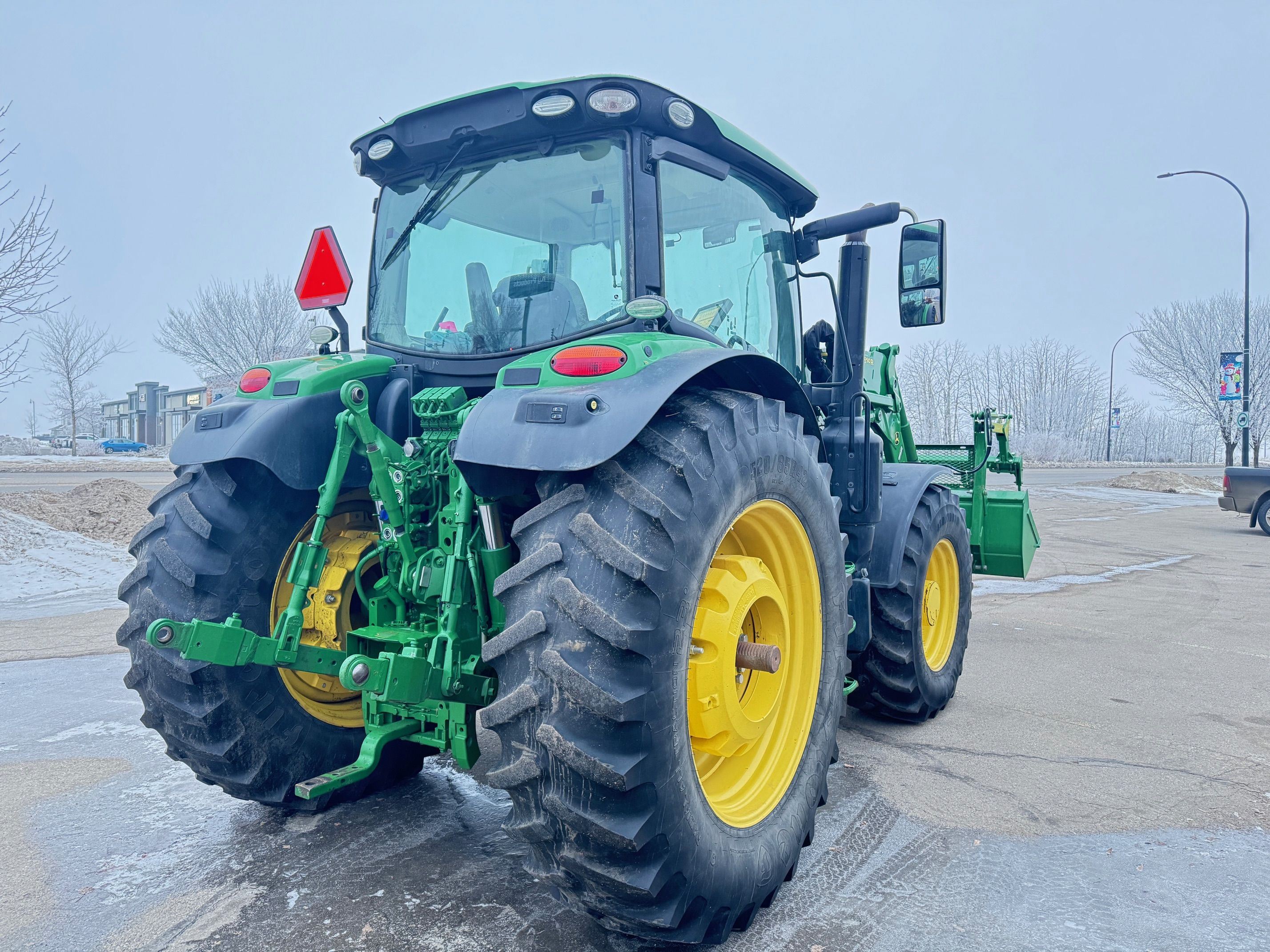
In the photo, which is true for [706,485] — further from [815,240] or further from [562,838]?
[815,240]

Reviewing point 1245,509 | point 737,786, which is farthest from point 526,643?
point 1245,509

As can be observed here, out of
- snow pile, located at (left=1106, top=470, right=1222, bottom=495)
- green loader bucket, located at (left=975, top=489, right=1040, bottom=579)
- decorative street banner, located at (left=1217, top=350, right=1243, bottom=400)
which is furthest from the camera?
snow pile, located at (left=1106, top=470, right=1222, bottom=495)

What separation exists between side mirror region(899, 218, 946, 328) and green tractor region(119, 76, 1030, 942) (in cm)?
1

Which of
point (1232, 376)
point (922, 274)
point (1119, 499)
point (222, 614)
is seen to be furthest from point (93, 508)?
point (1232, 376)

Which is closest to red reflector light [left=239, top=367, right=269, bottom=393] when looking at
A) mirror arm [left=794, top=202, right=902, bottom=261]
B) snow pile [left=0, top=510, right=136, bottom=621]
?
mirror arm [left=794, top=202, right=902, bottom=261]

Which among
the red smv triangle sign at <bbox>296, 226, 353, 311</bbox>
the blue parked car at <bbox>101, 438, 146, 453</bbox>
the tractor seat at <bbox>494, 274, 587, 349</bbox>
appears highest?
the red smv triangle sign at <bbox>296, 226, 353, 311</bbox>

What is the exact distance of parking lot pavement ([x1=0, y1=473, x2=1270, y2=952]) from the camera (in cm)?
253

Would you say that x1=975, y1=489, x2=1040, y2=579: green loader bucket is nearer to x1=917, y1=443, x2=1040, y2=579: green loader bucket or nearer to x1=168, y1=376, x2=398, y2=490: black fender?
x1=917, y1=443, x2=1040, y2=579: green loader bucket

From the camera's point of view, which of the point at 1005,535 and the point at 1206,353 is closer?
the point at 1005,535

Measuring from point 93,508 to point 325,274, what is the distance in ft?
35.3

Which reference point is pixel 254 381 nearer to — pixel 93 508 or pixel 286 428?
pixel 286 428

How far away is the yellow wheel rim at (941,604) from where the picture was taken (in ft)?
15.8

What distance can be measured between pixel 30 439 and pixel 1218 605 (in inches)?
2498

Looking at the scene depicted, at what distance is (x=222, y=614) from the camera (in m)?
2.95
